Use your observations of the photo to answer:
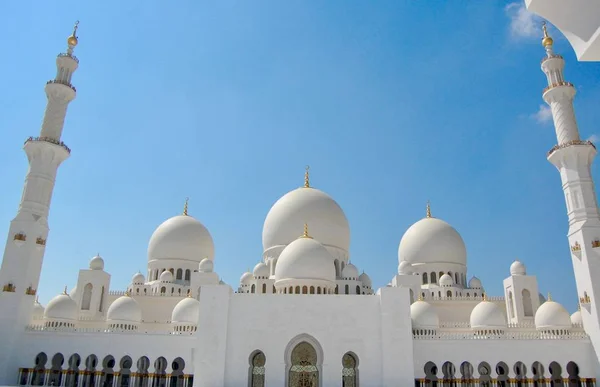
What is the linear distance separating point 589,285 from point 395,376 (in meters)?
8.95

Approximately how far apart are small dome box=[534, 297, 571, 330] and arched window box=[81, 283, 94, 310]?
22252 millimetres

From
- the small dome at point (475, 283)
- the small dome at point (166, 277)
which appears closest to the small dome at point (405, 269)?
the small dome at point (475, 283)

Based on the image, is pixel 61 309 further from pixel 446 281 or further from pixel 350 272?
pixel 446 281

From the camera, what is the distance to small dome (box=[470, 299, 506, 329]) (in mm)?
20250

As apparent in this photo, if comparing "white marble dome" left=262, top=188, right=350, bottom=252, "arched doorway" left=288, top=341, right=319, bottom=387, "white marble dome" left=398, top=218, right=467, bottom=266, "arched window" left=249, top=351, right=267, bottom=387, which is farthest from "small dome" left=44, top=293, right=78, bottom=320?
"white marble dome" left=398, top=218, right=467, bottom=266

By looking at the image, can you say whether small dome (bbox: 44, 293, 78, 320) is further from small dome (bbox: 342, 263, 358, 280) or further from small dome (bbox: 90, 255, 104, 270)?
small dome (bbox: 342, 263, 358, 280)

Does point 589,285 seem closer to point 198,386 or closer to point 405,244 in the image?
point 405,244

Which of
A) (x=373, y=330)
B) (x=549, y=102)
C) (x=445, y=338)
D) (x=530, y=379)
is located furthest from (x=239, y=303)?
(x=549, y=102)

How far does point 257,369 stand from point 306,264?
4.88 meters

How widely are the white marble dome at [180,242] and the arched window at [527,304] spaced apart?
18.2 metres

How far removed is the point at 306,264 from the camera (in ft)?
68.3

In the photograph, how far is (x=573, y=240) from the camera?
20.3m

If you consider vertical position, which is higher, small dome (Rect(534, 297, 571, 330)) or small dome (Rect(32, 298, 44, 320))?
small dome (Rect(32, 298, 44, 320))

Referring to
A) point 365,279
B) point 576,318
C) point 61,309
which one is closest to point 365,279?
point 365,279
